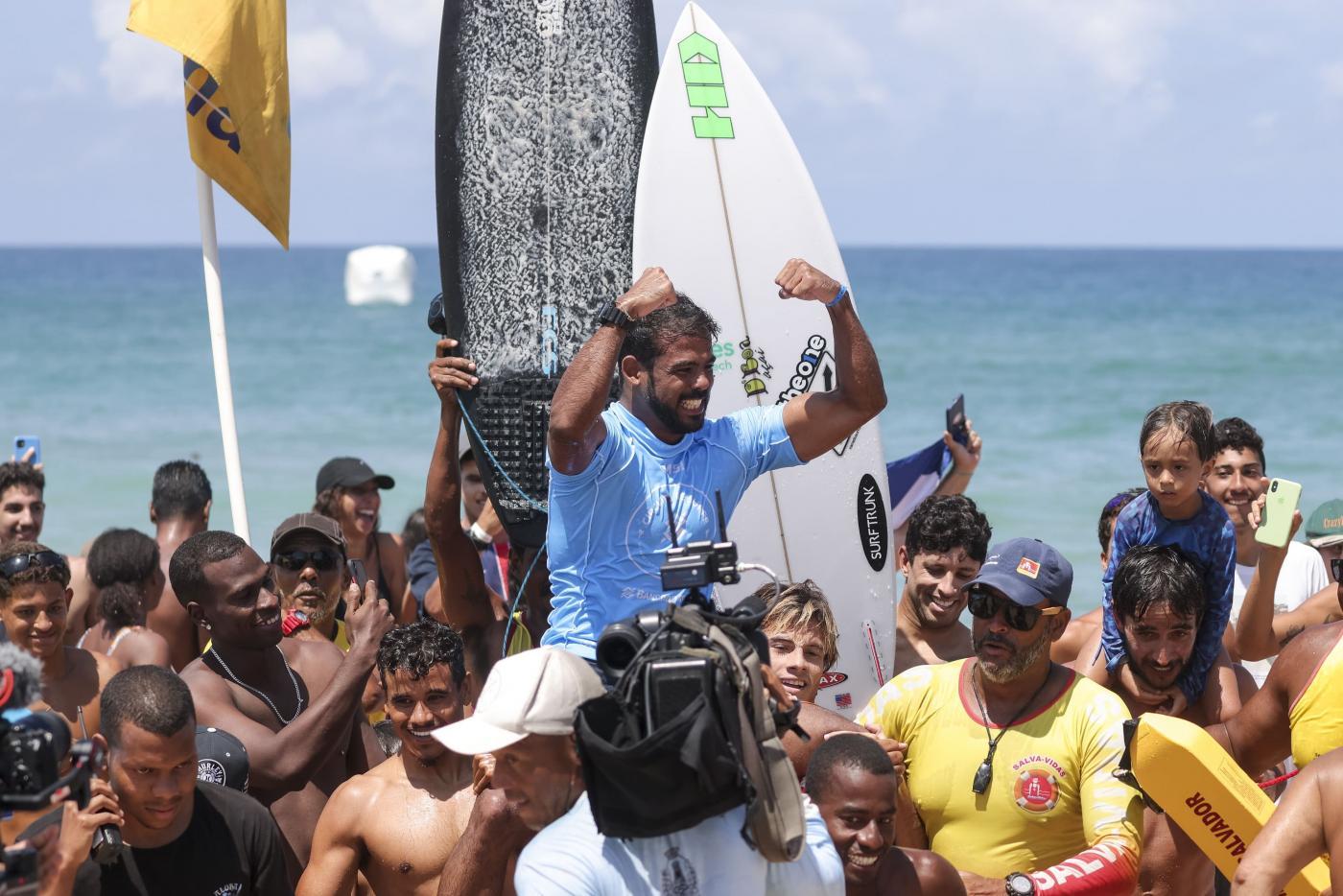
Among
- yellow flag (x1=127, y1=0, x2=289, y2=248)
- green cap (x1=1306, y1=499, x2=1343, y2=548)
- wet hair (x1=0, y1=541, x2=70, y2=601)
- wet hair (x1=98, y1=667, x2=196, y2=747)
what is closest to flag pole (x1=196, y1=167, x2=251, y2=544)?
yellow flag (x1=127, y1=0, x2=289, y2=248)

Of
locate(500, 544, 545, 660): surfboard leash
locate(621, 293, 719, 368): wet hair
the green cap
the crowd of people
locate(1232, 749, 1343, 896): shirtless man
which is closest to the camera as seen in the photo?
the crowd of people

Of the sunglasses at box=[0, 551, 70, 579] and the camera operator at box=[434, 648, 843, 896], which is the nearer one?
the camera operator at box=[434, 648, 843, 896]

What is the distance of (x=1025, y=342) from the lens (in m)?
37.8

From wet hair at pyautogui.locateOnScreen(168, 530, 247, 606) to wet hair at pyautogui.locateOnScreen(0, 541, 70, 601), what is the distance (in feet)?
1.17

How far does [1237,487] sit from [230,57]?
13.3ft

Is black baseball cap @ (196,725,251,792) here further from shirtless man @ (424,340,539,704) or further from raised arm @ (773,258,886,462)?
raised arm @ (773,258,886,462)

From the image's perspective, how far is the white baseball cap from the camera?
294cm

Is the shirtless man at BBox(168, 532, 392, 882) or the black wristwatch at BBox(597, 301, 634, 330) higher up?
the black wristwatch at BBox(597, 301, 634, 330)

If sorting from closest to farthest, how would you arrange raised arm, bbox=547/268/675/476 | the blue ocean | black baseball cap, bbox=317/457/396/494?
raised arm, bbox=547/268/675/476, black baseball cap, bbox=317/457/396/494, the blue ocean

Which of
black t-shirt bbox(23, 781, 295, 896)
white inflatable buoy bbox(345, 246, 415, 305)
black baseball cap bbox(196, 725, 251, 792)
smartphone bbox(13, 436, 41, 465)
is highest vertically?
white inflatable buoy bbox(345, 246, 415, 305)

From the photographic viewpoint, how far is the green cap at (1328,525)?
641cm

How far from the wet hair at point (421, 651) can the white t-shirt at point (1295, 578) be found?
323cm

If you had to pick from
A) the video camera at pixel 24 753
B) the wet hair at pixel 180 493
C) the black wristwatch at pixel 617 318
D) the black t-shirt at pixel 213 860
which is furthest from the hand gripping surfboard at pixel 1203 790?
the wet hair at pixel 180 493

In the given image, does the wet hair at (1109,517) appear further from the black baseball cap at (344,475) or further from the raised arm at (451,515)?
the black baseball cap at (344,475)
